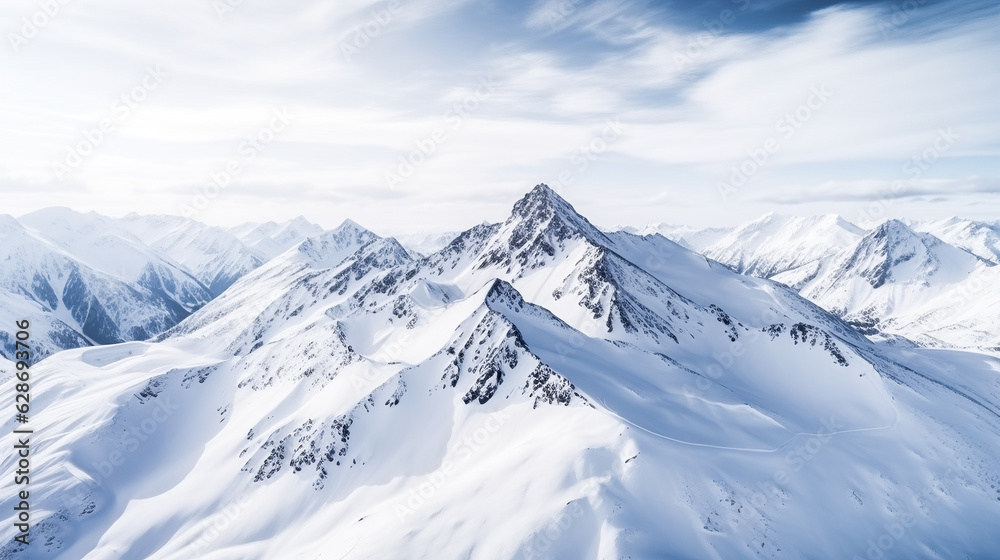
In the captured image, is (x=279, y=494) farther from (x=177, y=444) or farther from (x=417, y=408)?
(x=177, y=444)

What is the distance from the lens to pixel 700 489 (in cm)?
6550

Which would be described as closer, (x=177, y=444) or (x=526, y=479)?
(x=526, y=479)

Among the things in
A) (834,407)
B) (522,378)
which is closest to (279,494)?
(522,378)

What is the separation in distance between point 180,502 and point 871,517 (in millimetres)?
134641

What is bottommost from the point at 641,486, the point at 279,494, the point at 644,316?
the point at 644,316

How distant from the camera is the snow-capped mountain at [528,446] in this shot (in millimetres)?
64000

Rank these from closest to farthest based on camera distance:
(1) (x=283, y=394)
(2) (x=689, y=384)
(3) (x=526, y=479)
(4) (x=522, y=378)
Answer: (3) (x=526, y=479) < (4) (x=522, y=378) < (2) (x=689, y=384) < (1) (x=283, y=394)

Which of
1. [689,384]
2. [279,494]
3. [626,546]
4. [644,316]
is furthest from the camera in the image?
[644,316]

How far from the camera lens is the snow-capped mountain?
6400cm

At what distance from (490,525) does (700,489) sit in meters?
28.6

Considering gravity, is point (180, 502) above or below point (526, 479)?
below

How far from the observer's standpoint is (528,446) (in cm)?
7456

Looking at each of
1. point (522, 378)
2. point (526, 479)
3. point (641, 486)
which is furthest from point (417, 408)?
point (641, 486)

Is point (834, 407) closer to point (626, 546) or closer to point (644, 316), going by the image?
point (644, 316)
